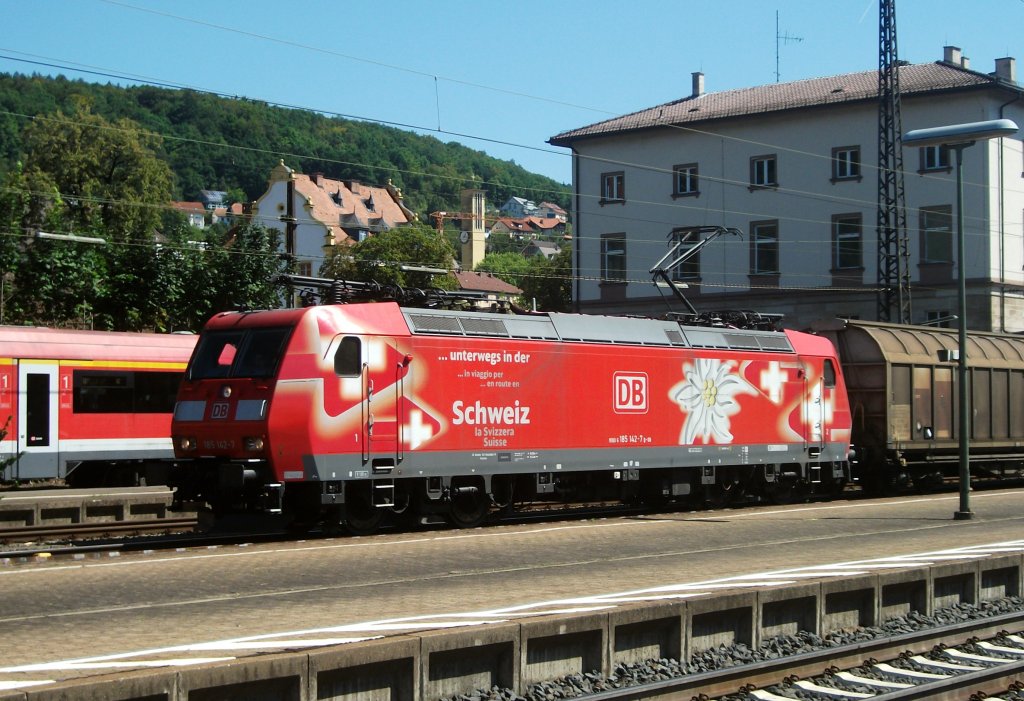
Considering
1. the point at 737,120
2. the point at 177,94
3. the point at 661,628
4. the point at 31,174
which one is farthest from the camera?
the point at 177,94

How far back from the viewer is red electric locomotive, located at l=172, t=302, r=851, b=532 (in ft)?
56.1

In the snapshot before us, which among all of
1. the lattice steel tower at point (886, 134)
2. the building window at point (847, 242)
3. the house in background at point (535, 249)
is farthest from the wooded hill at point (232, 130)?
the lattice steel tower at point (886, 134)

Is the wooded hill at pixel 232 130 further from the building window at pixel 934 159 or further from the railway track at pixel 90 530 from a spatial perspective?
the railway track at pixel 90 530

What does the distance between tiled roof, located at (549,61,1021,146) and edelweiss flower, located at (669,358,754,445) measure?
2932 centimetres

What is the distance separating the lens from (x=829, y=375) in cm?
2630

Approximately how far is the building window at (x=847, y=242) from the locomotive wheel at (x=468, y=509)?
35311 mm

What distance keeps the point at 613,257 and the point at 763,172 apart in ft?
27.4

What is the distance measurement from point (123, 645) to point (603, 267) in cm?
5080

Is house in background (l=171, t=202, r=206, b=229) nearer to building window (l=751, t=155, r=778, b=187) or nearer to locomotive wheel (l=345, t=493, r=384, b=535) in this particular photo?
building window (l=751, t=155, r=778, b=187)

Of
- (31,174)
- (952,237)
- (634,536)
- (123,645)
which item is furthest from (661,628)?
(31,174)

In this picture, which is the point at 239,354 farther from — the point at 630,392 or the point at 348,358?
the point at 630,392

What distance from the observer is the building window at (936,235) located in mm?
48844

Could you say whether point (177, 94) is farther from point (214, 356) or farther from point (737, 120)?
point (214, 356)

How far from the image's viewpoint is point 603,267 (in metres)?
59.2
